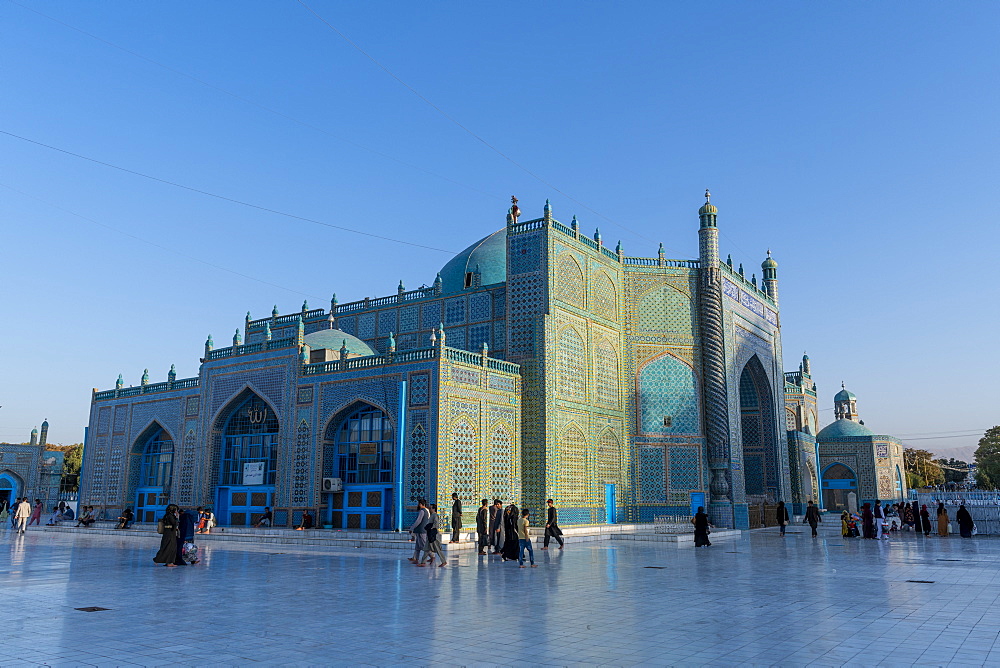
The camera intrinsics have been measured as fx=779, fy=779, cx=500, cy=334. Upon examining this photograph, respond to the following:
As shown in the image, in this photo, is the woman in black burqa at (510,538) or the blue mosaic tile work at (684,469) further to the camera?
the blue mosaic tile work at (684,469)

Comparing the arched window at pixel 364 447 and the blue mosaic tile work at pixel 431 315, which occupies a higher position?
the blue mosaic tile work at pixel 431 315

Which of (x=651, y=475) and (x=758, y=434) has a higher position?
(x=758, y=434)

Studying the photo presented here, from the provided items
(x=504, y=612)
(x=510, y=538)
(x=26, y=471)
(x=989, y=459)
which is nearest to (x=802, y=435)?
(x=510, y=538)

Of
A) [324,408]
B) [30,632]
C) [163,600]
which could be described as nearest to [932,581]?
[163,600]

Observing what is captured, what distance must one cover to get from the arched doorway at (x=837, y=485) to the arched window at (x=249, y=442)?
34987 mm

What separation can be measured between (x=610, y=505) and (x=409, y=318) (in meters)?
10.7

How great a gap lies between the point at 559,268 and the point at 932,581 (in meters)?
17.2

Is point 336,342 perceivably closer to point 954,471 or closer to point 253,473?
point 253,473

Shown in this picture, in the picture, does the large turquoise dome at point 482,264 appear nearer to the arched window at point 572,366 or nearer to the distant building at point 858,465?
the arched window at point 572,366

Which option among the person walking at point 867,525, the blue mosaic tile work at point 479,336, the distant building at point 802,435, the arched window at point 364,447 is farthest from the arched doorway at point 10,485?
the person walking at point 867,525

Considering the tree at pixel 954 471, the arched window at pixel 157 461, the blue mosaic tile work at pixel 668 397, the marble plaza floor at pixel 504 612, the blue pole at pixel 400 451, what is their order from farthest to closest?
1. the tree at pixel 954 471
2. the arched window at pixel 157 461
3. the blue mosaic tile work at pixel 668 397
4. the blue pole at pixel 400 451
5. the marble plaza floor at pixel 504 612

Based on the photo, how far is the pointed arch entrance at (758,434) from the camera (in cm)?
3484

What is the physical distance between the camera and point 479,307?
29156 millimetres

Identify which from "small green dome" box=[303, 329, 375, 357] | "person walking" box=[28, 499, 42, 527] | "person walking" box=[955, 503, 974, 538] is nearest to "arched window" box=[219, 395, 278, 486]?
"small green dome" box=[303, 329, 375, 357]
